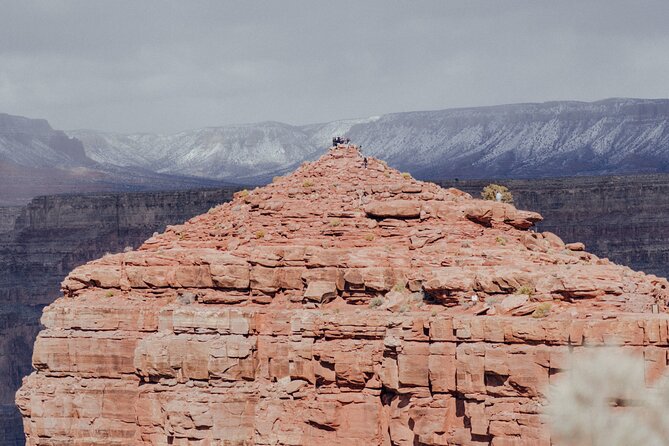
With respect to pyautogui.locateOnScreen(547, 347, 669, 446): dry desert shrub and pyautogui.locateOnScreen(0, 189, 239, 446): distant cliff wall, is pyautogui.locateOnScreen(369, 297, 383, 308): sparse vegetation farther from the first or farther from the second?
pyautogui.locateOnScreen(0, 189, 239, 446): distant cliff wall

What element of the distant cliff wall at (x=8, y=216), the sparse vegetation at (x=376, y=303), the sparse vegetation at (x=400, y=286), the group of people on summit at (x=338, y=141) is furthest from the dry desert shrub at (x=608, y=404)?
the distant cliff wall at (x=8, y=216)

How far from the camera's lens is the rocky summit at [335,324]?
5109cm

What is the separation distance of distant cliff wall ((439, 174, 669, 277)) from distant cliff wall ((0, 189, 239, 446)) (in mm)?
18000

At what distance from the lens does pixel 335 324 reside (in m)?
54.0

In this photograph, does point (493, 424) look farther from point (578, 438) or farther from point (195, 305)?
point (195, 305)

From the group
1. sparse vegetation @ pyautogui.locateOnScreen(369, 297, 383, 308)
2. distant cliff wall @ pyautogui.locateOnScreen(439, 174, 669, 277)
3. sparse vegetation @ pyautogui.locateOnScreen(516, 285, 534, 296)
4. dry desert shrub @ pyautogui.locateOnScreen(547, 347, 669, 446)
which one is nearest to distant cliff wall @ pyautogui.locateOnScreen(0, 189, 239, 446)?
distant cliff wall @ pyautogui.locateOnScreen(439, 174, 669, 277)

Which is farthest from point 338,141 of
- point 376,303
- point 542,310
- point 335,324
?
point 542,310

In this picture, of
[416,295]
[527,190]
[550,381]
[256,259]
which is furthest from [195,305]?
[527,190]

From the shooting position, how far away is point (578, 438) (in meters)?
49.6

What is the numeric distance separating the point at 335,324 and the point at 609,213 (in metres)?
86.8

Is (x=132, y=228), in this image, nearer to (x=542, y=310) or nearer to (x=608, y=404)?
(x=542, y=310)

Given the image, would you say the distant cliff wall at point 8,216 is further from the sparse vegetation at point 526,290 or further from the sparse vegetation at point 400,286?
the sparse vegetation at point 526,290

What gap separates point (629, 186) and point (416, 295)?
88.0 meters

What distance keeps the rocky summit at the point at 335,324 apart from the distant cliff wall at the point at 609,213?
76.5 m
